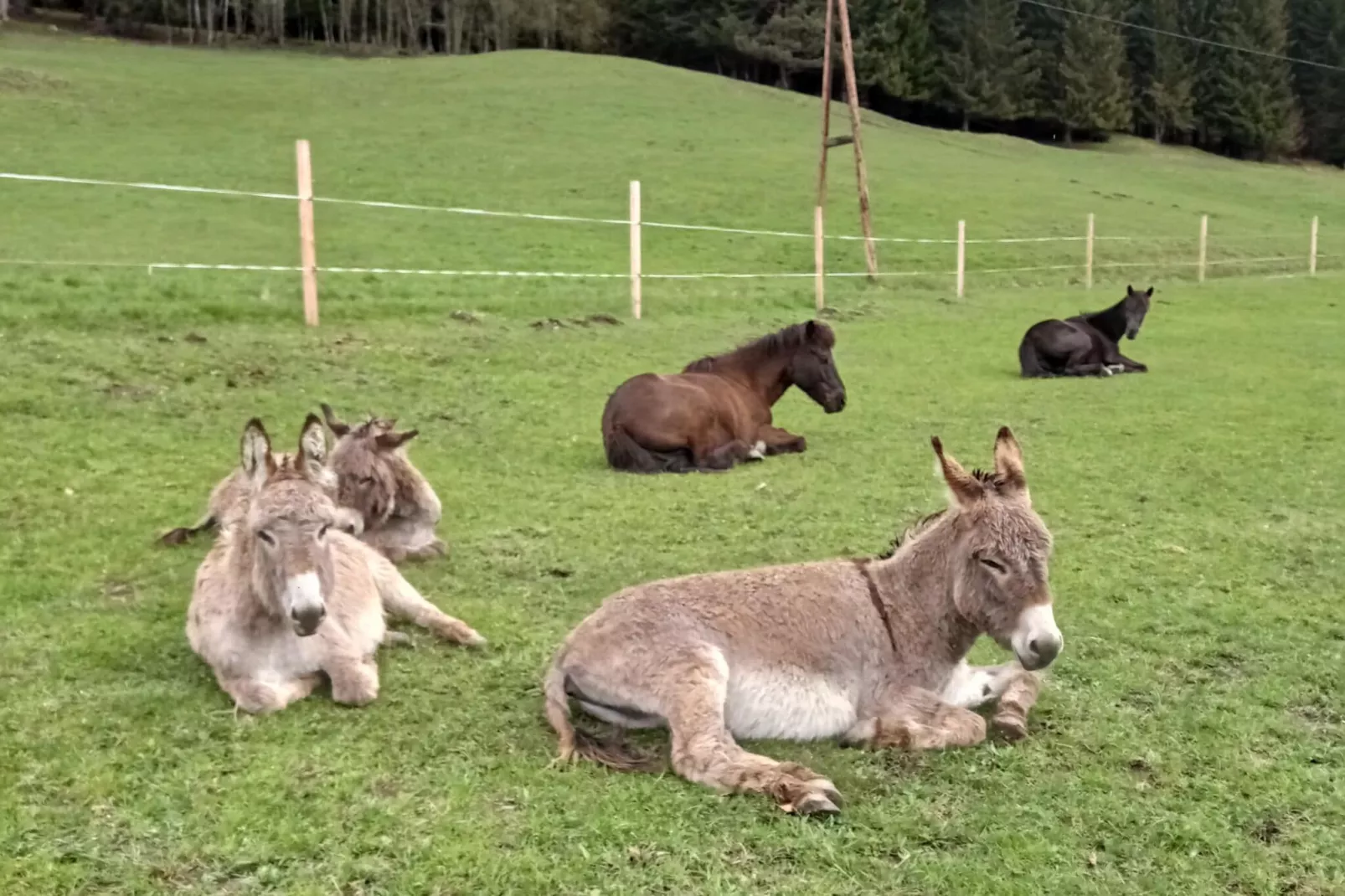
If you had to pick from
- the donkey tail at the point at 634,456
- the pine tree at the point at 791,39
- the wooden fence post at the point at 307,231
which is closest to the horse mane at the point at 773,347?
the donkey tail at the point at 634,456

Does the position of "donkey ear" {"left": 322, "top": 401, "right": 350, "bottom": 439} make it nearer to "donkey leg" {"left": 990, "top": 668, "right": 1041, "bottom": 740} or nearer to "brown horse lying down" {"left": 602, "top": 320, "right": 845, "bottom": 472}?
"brown horse lying down" {"left": 602, "top": 320, "right": 845, "bottom": 472}

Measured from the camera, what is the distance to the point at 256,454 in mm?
5117

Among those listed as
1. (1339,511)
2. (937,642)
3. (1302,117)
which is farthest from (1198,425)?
(1302,117)

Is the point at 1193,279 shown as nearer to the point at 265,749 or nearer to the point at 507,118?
the point at 507,118

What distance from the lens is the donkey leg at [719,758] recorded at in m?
4.01

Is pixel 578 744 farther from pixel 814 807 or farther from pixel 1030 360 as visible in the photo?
pixel 1030 360

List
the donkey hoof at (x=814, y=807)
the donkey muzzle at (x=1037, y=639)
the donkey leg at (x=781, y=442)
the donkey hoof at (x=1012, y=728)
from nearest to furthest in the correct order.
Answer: the donkey hoof at (x=814, y=807), the donkey muzzle at (x=1037, y=639), the donkey hoof at (x=1012, y=728), the donkey leg at (x=781, y=442)

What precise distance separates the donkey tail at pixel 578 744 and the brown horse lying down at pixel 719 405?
5.28 meters

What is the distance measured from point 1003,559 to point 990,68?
77381 mm

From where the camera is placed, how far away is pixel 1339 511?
8156 millimetres

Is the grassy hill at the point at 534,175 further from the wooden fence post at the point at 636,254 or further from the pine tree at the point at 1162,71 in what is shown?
the pine tree at the point at 1162,71

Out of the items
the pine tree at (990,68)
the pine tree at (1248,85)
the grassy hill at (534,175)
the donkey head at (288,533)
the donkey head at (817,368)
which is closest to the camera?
the donkey head at (288,533)

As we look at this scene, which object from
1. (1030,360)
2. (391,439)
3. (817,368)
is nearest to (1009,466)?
(391,439)

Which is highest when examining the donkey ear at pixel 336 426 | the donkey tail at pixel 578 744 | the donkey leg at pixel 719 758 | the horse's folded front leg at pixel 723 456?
the donkey ear at pixel 336 426
